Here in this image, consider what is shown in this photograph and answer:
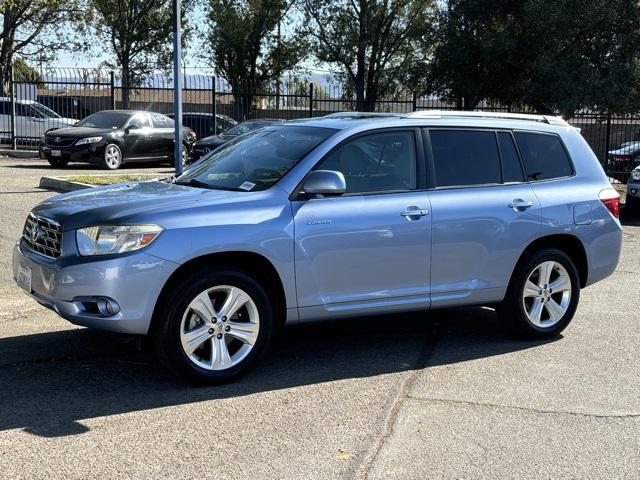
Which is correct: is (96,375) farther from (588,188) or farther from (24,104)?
(24,104)

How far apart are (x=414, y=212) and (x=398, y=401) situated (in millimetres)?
1450

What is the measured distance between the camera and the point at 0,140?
1039 inches

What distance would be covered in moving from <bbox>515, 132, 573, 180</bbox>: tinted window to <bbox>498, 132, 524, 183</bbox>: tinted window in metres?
0.09

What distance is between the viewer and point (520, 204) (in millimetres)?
6340

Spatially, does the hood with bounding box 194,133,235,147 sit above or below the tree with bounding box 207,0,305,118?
below

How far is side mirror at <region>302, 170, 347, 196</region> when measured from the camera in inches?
211

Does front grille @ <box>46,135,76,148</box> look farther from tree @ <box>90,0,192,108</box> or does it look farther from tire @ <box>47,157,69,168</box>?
tree @ <box>90,0,192,108</box>

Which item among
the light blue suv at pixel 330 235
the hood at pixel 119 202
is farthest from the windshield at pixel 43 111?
the hood at pixel 119 202

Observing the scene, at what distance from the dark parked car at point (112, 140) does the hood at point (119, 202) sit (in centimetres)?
1414

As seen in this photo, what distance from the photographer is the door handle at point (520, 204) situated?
630 cm

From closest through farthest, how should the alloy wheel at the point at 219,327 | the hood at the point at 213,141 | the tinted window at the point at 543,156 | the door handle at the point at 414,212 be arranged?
the alloy wheel at the point at 219,327 → the door handle at the point at 414,212 → the tinted window at the point at 543,156 → the hood at the point at 213,141

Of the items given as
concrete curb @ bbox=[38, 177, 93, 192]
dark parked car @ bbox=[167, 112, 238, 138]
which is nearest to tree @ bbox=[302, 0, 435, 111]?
dark parked car @ bbox=[167, 112, 238, 138]

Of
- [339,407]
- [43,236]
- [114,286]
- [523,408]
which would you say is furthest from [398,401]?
[43,236]

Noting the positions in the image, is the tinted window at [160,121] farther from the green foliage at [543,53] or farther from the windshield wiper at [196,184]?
the windshield wiper at [196,184]
